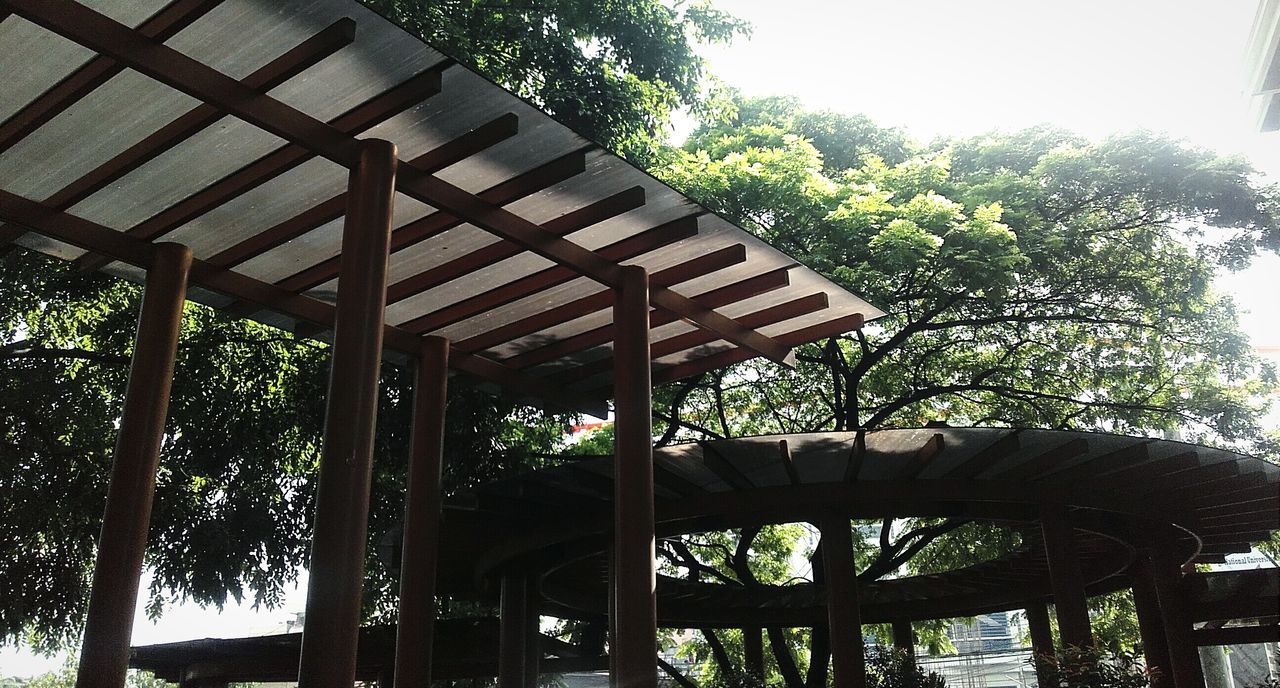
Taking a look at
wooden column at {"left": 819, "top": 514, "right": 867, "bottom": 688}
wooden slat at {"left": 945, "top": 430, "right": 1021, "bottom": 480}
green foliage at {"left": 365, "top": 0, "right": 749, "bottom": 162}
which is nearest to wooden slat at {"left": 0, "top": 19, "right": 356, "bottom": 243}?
wooden slat at {"left": 945, "top": 430, "right": 1021, "bottom": 480}

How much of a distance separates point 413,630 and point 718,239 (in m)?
4.36

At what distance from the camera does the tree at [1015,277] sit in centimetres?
1644

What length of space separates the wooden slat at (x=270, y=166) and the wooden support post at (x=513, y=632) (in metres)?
7.02

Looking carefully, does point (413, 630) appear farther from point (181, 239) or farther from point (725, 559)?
point (725, 559)

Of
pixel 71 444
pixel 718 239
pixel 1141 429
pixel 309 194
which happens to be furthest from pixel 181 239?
pixel 1141 429

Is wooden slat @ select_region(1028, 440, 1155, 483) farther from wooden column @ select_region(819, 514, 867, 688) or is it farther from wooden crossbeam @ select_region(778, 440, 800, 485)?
wooden crossbeam @ select_region(778, 440, 800, 485)

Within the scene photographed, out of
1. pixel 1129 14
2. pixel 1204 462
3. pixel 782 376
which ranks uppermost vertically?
pixel 1129 14

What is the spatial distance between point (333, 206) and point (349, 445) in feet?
9.50

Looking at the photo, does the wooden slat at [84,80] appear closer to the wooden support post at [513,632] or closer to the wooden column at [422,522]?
the wooden column at [422,522]

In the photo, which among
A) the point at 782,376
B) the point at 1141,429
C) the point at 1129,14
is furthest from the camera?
the point at 782,376

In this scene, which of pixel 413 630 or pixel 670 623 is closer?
pixel 413 630

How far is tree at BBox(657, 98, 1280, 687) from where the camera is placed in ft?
53.9

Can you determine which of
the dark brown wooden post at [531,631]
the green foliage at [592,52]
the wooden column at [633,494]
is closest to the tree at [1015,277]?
the green foliage at [592,52]

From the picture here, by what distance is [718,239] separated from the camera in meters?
8.29
